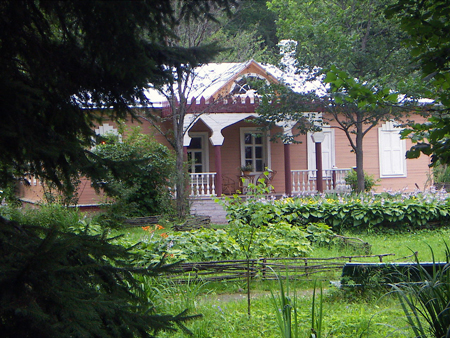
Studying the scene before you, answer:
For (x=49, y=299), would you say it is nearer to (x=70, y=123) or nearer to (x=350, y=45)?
(x=70, y=123)

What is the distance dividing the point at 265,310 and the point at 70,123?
3.38m

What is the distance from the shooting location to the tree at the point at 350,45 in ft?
47.4

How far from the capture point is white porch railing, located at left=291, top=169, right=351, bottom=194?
693 inches

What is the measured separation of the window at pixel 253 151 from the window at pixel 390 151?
15.9 ft

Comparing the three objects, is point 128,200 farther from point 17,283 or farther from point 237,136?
point 17,283

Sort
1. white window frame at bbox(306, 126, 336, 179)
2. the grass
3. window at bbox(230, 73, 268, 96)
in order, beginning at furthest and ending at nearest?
white window frame at bbox(306, 126, 336, 179) → window at bbox(230, 73, 268, 96) → the grass

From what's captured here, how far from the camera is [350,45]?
14.3 metres

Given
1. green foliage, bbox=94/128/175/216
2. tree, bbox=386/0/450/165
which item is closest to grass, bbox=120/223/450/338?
tree, bbox=386/0/450/165

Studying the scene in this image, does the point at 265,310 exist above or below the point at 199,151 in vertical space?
below

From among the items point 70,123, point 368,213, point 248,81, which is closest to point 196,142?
point 248,81

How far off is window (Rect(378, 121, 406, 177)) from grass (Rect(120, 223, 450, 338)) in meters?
13.7

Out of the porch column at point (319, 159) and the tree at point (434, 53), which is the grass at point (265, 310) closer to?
the tree at point (434, 53)

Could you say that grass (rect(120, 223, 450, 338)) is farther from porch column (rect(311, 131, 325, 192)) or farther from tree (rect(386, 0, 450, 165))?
porch column (rect(311, 131, 325, 192))

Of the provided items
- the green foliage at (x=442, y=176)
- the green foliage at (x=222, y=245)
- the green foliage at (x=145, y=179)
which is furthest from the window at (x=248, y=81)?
the green foliage at (x=442, y=176)
